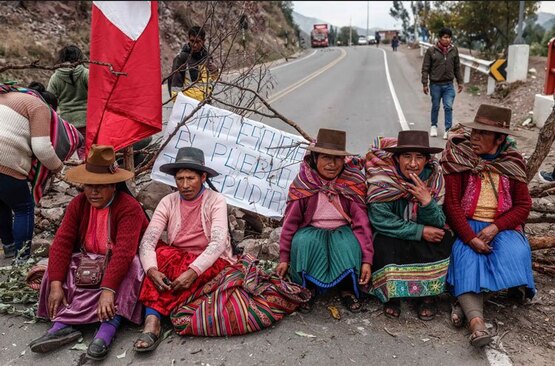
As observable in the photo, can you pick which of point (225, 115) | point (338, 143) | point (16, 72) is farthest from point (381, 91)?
point (338, 143)

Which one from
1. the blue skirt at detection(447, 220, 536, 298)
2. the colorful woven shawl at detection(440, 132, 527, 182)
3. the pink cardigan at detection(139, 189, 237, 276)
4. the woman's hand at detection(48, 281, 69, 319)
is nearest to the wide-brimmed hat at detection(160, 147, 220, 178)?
the pink cardigan at detection(139, 189, 237, 276)

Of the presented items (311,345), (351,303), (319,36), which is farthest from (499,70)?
(319,36)

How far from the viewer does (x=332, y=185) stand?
3.69 meters

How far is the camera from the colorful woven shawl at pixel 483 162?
357 cm

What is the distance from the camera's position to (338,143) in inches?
144

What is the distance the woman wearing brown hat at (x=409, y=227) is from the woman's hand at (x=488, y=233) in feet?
0.69

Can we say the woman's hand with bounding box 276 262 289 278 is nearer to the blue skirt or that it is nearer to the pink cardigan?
the pink cardigan

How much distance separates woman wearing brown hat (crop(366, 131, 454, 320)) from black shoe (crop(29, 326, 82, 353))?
2057 mm

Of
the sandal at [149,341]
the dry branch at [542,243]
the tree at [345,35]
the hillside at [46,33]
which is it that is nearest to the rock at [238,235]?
the sandal at [149,341]

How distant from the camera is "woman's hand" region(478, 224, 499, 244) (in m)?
3.48

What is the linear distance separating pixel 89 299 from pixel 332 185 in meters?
1.86

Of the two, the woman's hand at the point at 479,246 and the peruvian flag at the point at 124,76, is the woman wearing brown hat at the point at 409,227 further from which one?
the peruvian flag at the point at 124,76

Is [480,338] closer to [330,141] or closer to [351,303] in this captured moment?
[351,303]

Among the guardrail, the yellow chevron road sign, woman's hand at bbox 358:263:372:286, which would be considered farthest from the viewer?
the guardrail
